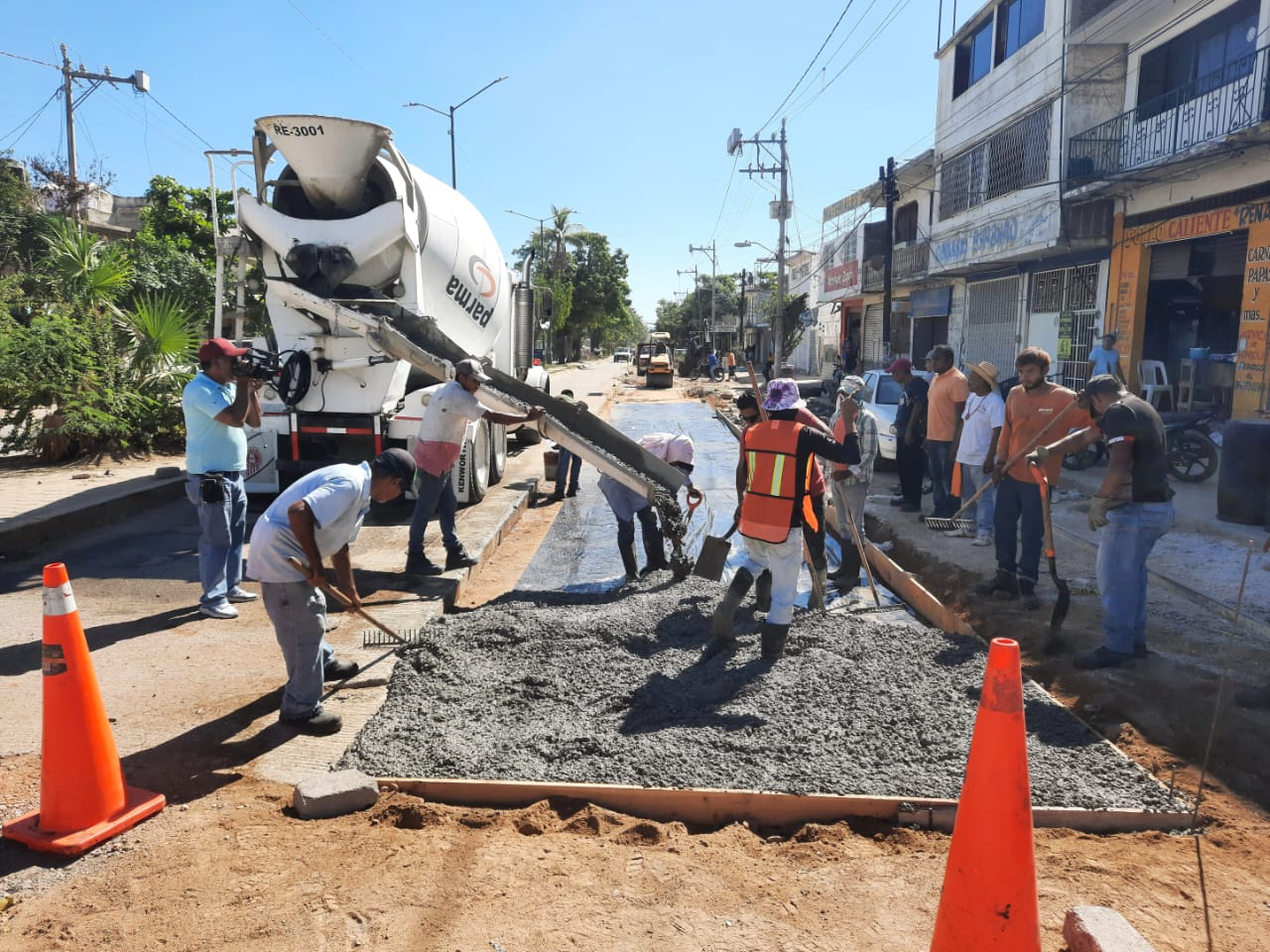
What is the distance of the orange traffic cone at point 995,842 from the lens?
2.38 m

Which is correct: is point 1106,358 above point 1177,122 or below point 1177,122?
below

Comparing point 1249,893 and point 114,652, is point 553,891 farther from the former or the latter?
point 114,652

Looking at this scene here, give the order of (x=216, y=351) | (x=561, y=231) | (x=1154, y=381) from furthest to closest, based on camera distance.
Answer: (x=561, y=231)
(x=1154, y=381)
(x=216, y=351)

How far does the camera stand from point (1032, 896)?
241 cm

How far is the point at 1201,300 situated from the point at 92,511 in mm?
16420

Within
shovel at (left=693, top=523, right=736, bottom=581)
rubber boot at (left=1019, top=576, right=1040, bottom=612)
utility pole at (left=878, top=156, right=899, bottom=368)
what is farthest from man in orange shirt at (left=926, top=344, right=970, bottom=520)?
utility pole at (left=878, top=156, right=899, bottom=368)

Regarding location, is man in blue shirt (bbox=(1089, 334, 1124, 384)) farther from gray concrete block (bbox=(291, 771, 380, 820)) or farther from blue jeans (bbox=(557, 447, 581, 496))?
gray concrete block (bbox=(291, 771, 380, 820))

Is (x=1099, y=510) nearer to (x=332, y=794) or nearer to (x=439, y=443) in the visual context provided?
(x=332, y=794)

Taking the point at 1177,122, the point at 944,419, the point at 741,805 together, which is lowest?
the point at 741,805

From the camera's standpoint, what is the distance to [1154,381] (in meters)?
14.2

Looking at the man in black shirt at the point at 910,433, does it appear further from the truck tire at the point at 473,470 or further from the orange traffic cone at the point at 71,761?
the orange traffic cone at the point at 71,761

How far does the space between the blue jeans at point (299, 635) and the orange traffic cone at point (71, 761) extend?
0.74 meters

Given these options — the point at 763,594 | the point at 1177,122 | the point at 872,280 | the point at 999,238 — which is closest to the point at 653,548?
the point at 763,594

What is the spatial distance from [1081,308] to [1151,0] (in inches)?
207
